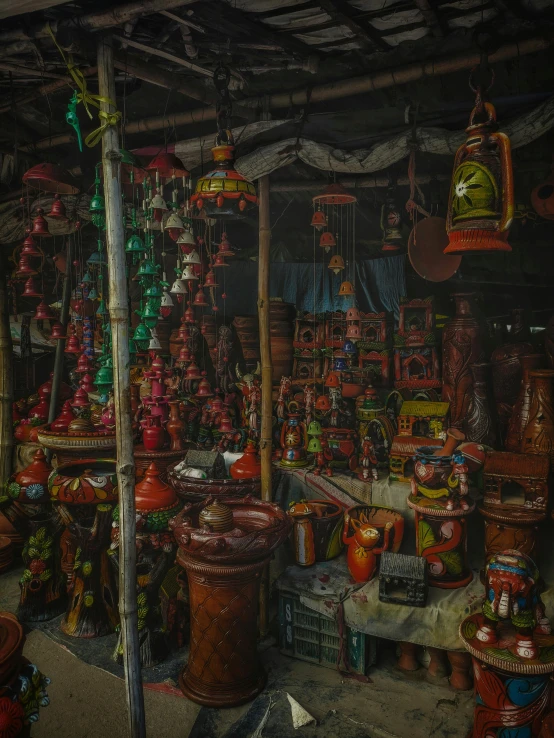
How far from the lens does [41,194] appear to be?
22.8 feet

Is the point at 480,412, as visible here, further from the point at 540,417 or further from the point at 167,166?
the point at 167,166

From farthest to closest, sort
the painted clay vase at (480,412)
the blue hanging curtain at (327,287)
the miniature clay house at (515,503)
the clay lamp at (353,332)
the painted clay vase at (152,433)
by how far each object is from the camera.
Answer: the blue hanging curtain at (327,287)
the clay lamp at (353,332)
the painted clay vase at (152,433)
the painted clay vase at (480,412)
the miniature clay house at (515,503)

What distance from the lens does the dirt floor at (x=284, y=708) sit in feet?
13.7

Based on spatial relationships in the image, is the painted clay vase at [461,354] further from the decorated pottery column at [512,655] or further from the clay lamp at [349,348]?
the decorated pottery column at [512,655]

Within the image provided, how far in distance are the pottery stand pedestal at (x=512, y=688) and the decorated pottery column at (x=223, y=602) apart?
1.72 m

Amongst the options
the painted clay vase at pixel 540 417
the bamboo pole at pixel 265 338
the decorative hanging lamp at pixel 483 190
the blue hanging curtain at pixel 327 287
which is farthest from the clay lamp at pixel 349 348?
the decorative hanging lamp at pixel 483 190

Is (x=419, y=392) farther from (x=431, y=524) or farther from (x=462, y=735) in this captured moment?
(x=462, y=735)

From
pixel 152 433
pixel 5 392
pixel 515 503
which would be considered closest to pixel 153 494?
pixel 152 433

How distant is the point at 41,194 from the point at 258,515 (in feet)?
15.5

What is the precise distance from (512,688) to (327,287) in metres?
5.53

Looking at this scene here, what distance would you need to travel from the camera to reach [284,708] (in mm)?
4387

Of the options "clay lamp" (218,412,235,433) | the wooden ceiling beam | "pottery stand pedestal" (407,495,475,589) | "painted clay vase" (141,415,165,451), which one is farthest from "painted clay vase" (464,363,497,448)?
"painted clay vase" (141,415,165,451)

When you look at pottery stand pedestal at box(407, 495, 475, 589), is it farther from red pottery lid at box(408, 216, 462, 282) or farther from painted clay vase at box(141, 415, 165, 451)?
painted clay vase at box(141, 415, 165, 451)

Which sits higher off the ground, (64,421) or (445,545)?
(64,421)
